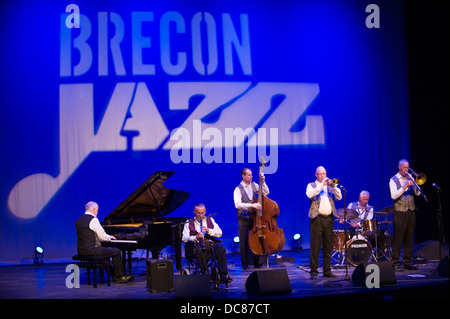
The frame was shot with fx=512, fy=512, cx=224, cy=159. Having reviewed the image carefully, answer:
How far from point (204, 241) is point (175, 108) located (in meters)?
3.89

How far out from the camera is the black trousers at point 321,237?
727 cm

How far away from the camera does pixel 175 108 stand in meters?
10.4

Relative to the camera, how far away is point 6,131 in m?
10.1

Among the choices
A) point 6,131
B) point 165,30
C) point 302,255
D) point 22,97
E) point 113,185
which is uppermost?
point 165,30

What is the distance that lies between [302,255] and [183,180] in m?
2.77

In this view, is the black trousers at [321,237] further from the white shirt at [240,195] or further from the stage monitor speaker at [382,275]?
the white shirt at [240,195]

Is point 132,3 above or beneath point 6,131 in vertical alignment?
above

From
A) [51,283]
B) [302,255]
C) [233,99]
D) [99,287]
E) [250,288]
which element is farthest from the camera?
[233,99]

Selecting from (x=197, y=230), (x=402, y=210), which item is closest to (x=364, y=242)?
(x=402, y=210)

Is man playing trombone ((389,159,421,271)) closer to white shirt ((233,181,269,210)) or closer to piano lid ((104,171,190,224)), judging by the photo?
white shirt ((233,181,269,210))

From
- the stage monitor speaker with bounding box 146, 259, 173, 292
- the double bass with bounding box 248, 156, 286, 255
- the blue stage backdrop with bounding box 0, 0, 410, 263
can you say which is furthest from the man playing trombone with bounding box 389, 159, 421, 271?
the stage monitor speaker with bounding box 146, 259, 173, 292
